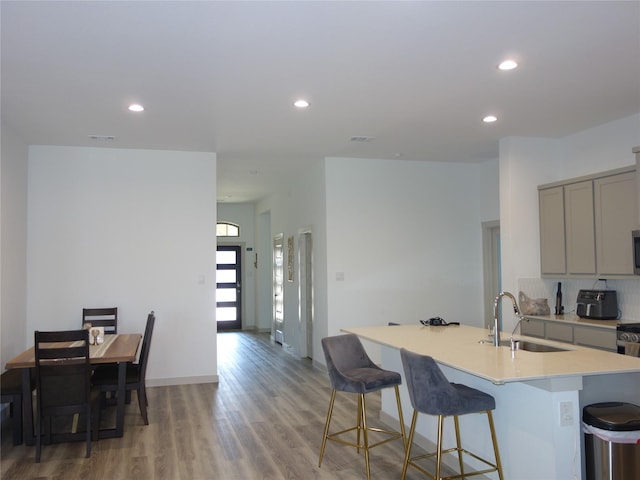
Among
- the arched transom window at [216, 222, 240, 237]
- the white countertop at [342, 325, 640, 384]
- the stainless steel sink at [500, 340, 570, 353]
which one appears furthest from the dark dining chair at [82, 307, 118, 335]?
the arched transom window at [216, 222, 240, 237]

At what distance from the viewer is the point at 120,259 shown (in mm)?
6734

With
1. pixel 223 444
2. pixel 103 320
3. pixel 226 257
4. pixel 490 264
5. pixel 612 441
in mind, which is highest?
pixel 226 257

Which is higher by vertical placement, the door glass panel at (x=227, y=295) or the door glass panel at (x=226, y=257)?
the door glass panel at (x=226, y=257)

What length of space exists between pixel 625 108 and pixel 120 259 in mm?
5753

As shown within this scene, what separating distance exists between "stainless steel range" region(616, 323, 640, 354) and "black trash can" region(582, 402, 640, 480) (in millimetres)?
1843

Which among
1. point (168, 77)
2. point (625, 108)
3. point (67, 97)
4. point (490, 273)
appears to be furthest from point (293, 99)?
point (490, 273)

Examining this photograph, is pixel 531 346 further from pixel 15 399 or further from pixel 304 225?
pixel 304 225

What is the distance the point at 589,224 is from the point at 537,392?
3171 millimetres

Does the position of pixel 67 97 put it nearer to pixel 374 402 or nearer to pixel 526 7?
pixel 526 7

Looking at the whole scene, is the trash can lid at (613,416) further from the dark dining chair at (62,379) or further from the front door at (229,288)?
the front door at (229,288)

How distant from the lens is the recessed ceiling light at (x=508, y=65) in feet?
13.0

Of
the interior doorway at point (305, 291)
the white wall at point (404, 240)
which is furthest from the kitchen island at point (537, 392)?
the interior doorway at point (305, 291)

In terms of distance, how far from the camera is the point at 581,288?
20.1ft

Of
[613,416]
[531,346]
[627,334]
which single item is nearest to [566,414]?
[613,416]
